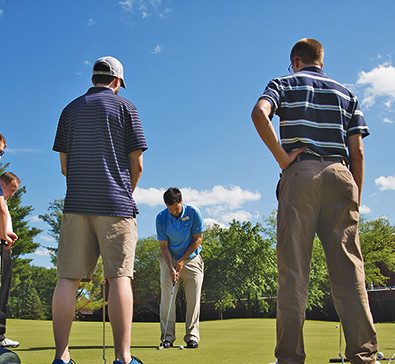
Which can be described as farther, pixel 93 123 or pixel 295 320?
pixel 93 123

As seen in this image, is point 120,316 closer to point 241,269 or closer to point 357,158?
point 357,158

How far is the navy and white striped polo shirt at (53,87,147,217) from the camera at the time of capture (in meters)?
3.26

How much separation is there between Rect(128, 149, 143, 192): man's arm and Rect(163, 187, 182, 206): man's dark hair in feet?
10.1

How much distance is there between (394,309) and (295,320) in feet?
140

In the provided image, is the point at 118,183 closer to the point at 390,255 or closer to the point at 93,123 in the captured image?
the point at 93,123

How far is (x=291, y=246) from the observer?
9.64 ft

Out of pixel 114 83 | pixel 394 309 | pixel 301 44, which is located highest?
pixel 301 44

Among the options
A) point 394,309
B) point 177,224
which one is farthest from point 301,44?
point 394,309

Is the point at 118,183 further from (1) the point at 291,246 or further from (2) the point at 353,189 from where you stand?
(2) the point at 353,189

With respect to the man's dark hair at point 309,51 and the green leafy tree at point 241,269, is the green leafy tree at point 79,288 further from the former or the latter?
the man's dark hair at point 309,51

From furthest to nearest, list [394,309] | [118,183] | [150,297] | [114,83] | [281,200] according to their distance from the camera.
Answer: [150,297], [394,309], [114,83], [118,183], [281,200]

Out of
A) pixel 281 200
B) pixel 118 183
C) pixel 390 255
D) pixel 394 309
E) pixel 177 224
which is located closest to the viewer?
pixel 281 200

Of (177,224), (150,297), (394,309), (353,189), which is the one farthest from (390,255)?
(353,189)

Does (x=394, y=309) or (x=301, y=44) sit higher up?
(x=301, y=44)
